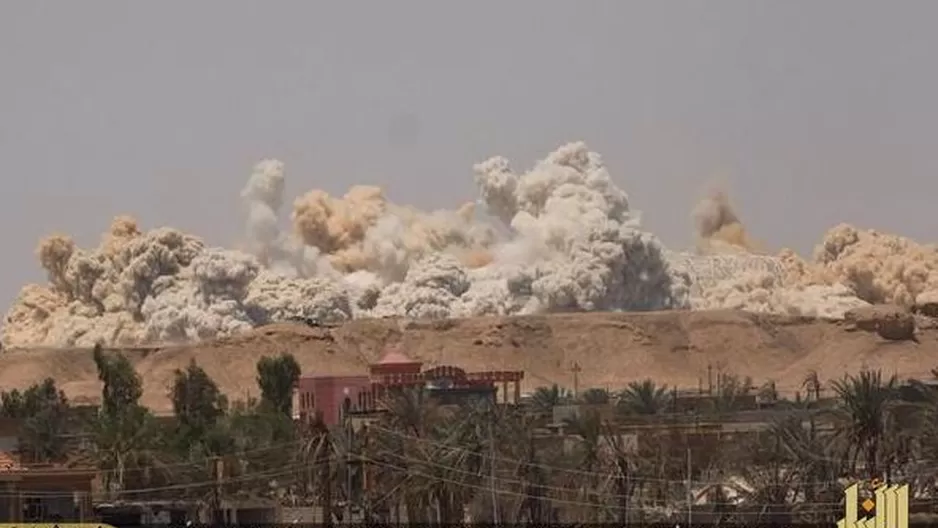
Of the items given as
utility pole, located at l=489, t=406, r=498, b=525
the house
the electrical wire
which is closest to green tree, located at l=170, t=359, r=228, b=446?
the electrical wire

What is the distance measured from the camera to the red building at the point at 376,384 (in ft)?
458

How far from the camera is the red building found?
139500 millimetres

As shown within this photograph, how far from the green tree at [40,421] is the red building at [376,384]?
14.5 m

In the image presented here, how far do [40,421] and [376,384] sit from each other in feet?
70.4

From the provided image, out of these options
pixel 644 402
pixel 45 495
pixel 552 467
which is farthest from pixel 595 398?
pixel 45 495

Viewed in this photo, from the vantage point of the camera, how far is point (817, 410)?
123m

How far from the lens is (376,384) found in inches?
5502

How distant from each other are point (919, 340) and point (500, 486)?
92.3 metres

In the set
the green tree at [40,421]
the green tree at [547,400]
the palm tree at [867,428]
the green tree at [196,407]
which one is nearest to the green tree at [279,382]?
the green tree at [196,407]

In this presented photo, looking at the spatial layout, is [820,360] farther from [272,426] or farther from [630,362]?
[272,426]

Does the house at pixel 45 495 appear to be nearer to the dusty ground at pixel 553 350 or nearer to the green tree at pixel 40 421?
the green tree at pixel 40 421

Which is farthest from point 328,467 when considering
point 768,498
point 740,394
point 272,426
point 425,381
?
point 740,394

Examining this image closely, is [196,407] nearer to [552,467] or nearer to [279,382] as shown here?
[279,382]

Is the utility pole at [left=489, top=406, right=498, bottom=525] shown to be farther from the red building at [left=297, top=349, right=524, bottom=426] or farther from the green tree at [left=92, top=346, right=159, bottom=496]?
the red building at [left=297, top=349, right=524, bottom=426]
